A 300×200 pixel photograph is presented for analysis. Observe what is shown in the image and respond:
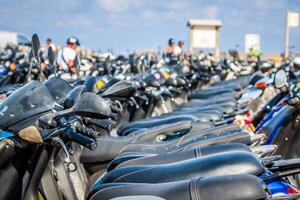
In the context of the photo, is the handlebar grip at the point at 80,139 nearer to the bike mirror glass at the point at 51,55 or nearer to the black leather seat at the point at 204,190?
the black leather seat at the point at 204,190

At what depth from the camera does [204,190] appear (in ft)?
6.25

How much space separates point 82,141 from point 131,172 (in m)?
0.35

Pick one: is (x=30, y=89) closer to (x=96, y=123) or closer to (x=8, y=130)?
(x=8, y=130)

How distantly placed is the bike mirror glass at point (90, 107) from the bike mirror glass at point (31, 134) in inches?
8.0

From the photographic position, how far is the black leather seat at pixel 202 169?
2182 millimetres

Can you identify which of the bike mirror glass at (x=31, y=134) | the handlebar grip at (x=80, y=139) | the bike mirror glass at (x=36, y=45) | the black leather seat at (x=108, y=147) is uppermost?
the bike mirror glass at (x=36, y=45)

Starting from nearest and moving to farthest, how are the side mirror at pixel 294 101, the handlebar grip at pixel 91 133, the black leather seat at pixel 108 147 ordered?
the handlebar grip at pixel 91 133 < the black leather seat at pixel 108 147 < the side mirror at pixel 294 101

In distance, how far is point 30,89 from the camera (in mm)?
2312

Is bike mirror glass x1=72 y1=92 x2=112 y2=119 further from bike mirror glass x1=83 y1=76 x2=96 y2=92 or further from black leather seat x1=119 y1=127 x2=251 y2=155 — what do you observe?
black leather seat x1=119 y1=127 x2=251 y2=155

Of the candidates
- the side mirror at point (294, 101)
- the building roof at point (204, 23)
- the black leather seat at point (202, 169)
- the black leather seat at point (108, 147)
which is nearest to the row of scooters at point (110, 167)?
the black leather seat at point (202, 169)

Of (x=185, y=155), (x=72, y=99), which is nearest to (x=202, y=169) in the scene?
(x=185, y=155)

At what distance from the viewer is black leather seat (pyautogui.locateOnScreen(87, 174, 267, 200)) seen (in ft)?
6.16

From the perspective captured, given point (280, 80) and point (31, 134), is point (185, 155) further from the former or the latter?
point (280, 80)

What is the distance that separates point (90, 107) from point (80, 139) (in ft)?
0.62
